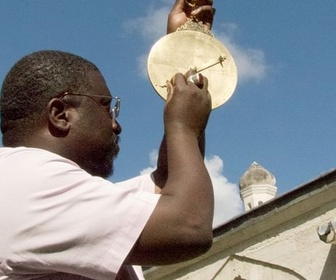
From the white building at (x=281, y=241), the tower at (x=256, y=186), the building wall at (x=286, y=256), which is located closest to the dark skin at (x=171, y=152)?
the white building at (x=281, y=241)

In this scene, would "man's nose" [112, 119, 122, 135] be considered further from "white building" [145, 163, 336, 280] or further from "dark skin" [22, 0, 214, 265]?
"white building" [145, 163, 336, 280]

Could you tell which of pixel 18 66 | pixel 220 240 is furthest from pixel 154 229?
pixel 220 240

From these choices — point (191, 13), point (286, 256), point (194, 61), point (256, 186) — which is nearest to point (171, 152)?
point (194, 61)

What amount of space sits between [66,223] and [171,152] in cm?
35

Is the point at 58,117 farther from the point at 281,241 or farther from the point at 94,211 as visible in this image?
the point at 281,241

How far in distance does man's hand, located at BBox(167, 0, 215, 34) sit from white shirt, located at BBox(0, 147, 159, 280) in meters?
1.33

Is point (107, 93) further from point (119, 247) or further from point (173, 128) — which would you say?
point (119, 247)

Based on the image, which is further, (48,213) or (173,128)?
(173,128)

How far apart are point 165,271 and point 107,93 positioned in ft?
30.4

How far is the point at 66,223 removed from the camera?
5.72 feet

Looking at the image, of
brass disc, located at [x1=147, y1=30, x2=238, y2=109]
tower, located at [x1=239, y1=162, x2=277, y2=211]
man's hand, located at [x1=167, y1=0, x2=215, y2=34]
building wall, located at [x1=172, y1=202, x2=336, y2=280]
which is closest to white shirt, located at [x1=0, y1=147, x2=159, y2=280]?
brass disc, located at [x1=147, y1=30, x2=238, y2=109]

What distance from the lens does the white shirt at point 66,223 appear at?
68.4 inches

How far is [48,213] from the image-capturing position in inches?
69.3

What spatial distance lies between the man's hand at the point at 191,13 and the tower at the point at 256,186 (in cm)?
1115
